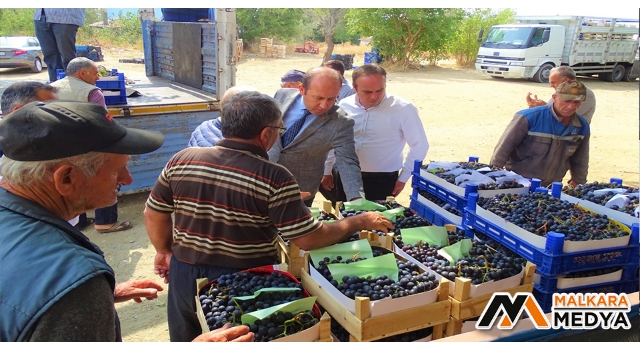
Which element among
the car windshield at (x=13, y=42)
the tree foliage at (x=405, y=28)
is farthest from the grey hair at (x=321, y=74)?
the tree foliage at (x=405, y=28)

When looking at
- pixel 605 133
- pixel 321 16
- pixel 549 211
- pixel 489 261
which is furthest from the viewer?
pixel 321 16

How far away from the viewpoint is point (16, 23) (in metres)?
22.6

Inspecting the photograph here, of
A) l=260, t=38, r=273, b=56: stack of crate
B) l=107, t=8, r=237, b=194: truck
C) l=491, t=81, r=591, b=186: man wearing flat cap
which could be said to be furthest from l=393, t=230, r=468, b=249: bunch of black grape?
Answer: l=260, t=38, r=273, b=56: stack of crate

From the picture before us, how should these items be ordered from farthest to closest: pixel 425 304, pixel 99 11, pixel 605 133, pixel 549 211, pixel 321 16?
pixel 99 11, pixel 321 16, pixel 605 133, pixel 549 211, pixel 425 304

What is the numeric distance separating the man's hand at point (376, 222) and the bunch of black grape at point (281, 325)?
31.2 inches

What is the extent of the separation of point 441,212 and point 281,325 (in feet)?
5.79

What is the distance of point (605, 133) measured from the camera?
38.5 ft

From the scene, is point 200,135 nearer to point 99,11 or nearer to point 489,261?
point 489,261

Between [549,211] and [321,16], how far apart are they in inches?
1196

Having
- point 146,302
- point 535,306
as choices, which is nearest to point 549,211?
point 535,306

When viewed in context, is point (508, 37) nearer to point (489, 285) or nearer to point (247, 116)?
point (489, 285)

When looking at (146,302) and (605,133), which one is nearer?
(146,302)

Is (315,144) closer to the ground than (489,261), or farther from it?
farther from it

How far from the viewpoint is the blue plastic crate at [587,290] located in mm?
2488
